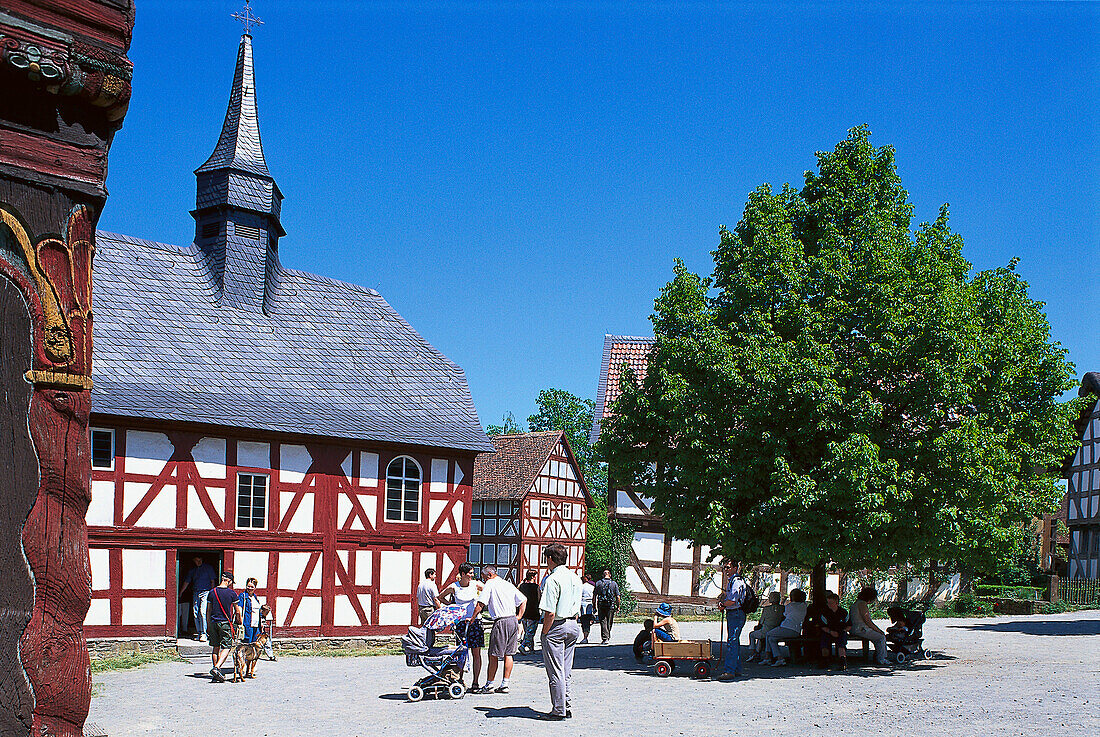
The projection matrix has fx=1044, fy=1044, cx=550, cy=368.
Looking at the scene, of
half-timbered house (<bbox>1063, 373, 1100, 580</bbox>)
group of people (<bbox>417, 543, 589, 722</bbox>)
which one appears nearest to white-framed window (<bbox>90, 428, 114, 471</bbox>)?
group of people (<bbox>417, 543, 589, 722</bbox>)

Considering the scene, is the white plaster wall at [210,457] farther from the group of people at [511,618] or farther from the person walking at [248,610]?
the person walking at [248,610]

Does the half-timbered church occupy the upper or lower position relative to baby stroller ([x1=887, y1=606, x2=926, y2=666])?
upper

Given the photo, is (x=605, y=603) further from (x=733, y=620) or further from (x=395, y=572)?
(x=733, y=620)

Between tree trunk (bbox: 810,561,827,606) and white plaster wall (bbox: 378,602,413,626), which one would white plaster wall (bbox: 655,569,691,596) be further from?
tree trunk (bbox: 810,561,827,606)

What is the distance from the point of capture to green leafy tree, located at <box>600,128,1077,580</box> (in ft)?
50.0

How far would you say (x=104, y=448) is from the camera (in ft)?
64.5

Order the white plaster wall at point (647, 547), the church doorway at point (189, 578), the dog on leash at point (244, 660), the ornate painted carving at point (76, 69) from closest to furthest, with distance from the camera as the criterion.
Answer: the ornate painted carving at point (76, 69)
the dog on leash at point (244, 660)
the church doorway at point (189, 578)
the white plaster wall at point (647, 547)

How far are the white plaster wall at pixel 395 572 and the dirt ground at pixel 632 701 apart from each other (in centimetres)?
405

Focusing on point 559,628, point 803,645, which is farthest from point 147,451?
point 803,645

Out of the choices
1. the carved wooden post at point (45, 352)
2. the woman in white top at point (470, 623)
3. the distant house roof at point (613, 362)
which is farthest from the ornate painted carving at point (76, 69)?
the distant house roof at point (613, 362)

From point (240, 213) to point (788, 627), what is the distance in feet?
54.9

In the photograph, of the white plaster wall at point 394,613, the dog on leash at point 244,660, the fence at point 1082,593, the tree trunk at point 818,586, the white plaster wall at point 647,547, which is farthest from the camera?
the fence at point 1082,593

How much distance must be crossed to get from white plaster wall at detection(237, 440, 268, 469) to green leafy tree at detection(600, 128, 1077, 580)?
756 centimetres

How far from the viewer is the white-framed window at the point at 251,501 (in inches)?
832
